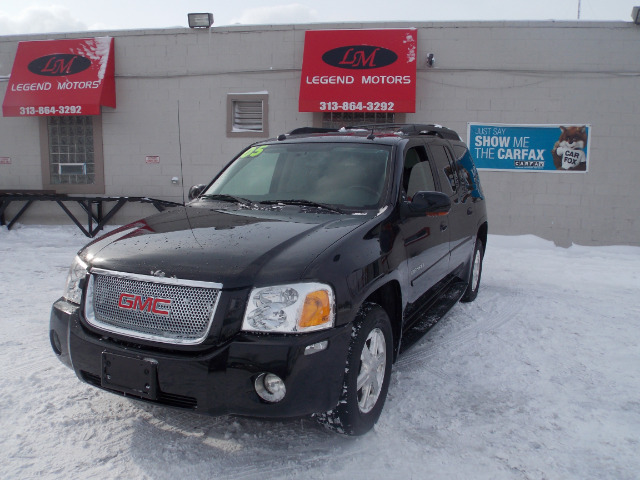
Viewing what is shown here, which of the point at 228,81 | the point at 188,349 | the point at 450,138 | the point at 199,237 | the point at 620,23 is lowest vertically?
the point at 188,349

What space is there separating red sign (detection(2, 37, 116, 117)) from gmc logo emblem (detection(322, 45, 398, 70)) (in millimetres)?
4797

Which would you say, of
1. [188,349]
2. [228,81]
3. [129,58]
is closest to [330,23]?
[228,81]

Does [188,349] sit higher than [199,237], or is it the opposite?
[199,237]

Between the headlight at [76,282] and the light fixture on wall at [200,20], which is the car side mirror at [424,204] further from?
the light fixture on wall at [200,20]

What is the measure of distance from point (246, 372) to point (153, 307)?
0.59m

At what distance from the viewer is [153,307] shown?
2.64m

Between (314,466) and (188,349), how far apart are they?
91cm

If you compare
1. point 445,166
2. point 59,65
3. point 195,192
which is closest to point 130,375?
point 195,192

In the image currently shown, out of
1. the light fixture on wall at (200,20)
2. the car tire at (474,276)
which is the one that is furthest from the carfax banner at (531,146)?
the light fixture on wall at (200,20)

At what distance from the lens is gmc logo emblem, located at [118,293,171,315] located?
2609 mm

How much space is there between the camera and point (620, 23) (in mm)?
10047

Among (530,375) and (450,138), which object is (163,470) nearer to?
(530,375)

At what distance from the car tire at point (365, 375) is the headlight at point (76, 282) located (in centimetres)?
152

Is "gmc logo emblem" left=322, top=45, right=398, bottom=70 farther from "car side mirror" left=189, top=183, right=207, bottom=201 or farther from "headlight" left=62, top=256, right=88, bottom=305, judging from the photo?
"headlight" left=62, top=256, right=88, bottom=305
